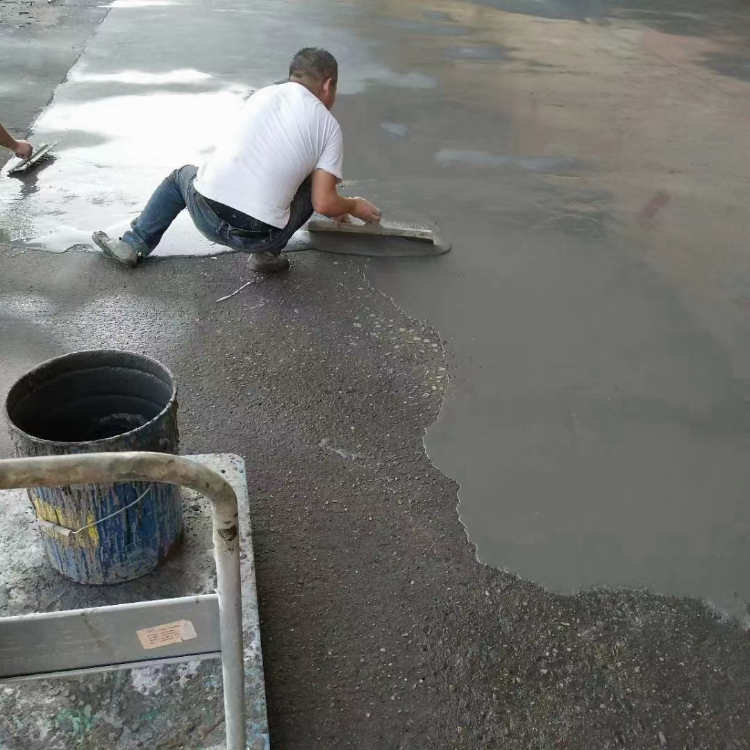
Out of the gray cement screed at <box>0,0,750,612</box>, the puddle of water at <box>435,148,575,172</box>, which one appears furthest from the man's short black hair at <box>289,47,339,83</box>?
the puddle of water at <box>435,148,575,172</box>

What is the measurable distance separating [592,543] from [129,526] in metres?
1.49

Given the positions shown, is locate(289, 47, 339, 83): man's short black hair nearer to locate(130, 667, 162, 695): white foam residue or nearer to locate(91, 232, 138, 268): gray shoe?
locate(91, 232, 138, 268): gray shoe

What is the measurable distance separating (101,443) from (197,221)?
2124mm

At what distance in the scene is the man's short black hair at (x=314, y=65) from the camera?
3408 millimetres

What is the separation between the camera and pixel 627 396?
Answer: 3.19m

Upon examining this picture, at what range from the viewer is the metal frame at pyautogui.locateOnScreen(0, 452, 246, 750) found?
1.16 meters

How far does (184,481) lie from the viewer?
1.22 metres

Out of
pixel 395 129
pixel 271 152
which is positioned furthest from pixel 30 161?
pixel 395 129

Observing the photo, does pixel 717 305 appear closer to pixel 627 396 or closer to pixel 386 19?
pixel 627 396

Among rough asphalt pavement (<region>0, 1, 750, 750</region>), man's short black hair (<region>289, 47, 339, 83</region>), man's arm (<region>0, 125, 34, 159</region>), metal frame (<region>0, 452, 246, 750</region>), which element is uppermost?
man's short black hair (<region>289, 47, 339, 83</region>)

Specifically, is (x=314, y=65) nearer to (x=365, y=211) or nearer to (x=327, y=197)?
(x=327, y=197)

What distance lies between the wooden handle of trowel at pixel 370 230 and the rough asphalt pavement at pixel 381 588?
79cm

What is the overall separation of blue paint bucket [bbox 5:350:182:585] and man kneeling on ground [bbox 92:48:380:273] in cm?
161

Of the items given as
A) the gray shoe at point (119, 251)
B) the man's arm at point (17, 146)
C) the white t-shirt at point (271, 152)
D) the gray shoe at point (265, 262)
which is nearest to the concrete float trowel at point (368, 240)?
the gray shoe at point (265, 262)
